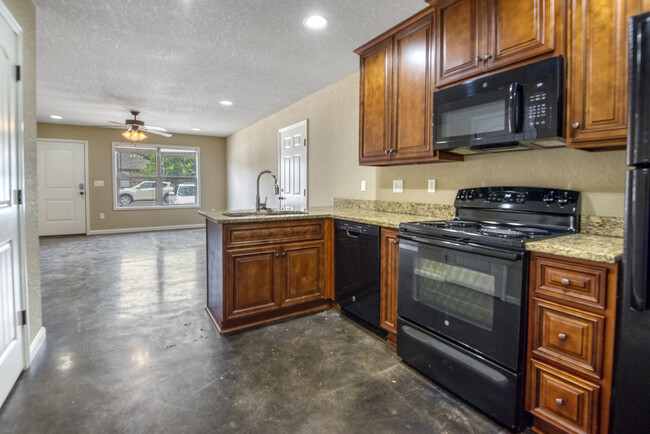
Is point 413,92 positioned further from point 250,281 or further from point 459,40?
point 250,281

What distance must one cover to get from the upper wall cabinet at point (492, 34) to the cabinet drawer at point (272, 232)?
57.9 inches

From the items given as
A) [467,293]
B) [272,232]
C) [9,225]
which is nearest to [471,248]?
[467,293]

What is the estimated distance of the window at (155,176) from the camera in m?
7.61

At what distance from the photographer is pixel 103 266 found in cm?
456

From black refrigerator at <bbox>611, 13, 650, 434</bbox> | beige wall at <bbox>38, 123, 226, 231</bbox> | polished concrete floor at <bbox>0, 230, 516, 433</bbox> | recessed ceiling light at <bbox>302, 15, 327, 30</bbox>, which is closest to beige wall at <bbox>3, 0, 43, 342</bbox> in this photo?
polished concrete floor at <bbox>0, 230, 516, 433</bbox>

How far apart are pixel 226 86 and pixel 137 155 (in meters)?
4.66

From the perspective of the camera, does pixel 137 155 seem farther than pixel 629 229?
Yes

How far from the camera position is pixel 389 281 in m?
2.35

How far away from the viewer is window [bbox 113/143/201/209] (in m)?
7.61

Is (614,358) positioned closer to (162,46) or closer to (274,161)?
(162,46)

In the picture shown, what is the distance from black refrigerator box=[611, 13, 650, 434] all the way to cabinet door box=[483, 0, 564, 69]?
2.07 feet

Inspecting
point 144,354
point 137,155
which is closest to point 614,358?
point 144,354

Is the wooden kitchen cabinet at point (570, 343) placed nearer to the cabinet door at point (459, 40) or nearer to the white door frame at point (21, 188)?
the cabinet door at point (459, 40)

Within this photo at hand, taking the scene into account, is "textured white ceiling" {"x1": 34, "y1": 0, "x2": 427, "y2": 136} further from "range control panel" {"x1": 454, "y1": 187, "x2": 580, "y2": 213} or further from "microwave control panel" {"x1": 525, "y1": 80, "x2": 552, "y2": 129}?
"range control panel" {"x1": 454, "y1": 187, "x2": 580, "y2": 213}
